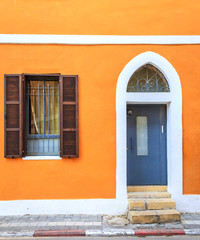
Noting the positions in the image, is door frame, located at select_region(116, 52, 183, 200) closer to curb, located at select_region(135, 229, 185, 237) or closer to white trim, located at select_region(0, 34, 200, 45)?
white trim, located at select_region(0, 34, 200, 45)

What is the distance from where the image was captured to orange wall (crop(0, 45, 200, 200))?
5371mm

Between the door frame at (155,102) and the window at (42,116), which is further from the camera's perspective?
the window at (42,116)

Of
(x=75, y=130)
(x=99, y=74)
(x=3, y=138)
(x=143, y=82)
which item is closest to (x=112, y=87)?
(x=99, y=74)

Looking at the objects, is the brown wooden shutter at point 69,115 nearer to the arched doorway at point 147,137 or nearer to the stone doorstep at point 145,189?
the arched doorway at point 147,137

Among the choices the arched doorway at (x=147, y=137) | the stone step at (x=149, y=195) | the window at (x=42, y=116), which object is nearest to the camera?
the stone step at (x=149, y=195)

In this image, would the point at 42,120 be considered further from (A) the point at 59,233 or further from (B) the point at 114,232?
(B) the point at 114,232

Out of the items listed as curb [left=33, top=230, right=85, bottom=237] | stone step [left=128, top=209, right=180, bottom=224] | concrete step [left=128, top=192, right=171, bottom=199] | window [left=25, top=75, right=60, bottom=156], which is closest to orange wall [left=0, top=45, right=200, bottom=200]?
window [left=25, top=75, right=60, bottom=156]

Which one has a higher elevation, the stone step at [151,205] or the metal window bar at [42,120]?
the metal window bar at [42,120]

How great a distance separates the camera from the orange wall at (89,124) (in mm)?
5371

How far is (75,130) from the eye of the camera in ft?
17.8

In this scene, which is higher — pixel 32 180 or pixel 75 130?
pixel 75 130
